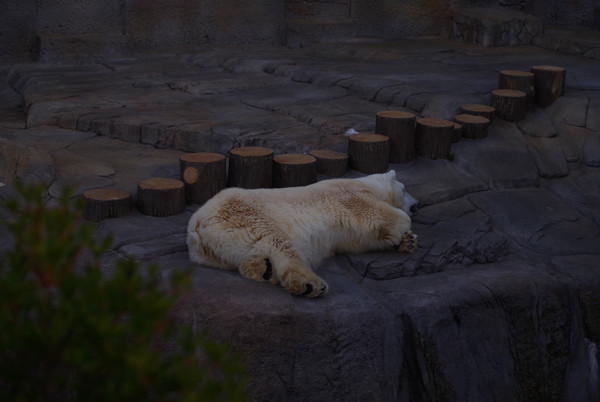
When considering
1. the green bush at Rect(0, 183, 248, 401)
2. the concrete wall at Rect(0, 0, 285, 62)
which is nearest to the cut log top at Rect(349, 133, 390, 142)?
the green bush at Rect(0, 183, 248, 401)

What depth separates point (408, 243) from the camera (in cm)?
420

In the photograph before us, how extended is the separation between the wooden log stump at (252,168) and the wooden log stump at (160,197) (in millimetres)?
436

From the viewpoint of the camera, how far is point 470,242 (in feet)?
14.7

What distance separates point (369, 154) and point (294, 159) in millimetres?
611

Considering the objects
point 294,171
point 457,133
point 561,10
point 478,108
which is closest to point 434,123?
point 457,133

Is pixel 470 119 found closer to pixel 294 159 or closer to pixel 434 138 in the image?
pixel 434 138

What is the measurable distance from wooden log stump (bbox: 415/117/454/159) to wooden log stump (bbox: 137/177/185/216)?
199 cm

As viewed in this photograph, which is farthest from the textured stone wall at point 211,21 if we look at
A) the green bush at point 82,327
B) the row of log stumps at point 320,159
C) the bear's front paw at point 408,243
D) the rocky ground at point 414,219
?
the green bush at point 82,327

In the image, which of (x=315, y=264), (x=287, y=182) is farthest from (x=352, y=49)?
(x=315, y=264)

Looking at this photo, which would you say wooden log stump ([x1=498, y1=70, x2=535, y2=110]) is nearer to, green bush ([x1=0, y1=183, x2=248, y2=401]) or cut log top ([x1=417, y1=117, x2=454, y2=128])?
cut log top ([x1=417, y1=117, x2=454, y2=128])

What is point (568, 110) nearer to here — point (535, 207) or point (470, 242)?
point (535, 207)

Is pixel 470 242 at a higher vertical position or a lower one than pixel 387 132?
lower

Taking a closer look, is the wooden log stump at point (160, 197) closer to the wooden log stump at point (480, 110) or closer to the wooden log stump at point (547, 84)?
the wooden log stump at point (480, 110)

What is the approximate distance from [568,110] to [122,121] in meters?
3.90
